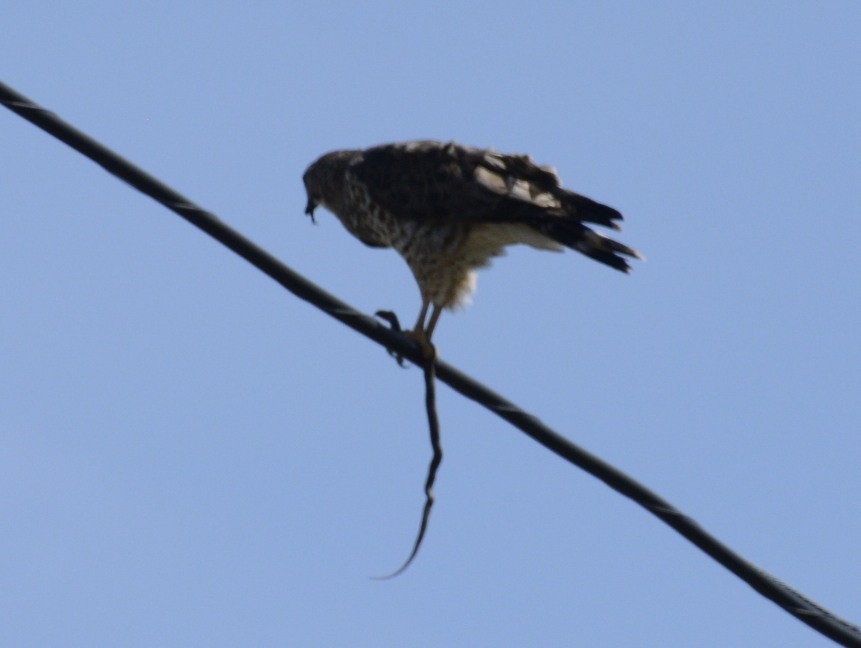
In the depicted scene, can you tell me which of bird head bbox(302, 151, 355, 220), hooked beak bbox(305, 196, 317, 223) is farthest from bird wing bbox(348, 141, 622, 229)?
hooked beak bbox(305, 196, 317, 223)

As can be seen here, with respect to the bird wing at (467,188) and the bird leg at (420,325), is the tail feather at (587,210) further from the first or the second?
the bird leg at (420,325)

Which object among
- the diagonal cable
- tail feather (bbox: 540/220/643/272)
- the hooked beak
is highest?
tail feather (bbox: 540/220/643/272)

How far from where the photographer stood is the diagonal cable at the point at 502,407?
3914 mm

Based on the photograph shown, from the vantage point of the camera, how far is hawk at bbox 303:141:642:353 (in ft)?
20.3

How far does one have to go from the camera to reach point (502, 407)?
169 inches

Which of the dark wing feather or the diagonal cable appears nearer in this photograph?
the diagonal cable

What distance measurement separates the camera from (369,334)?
14.8 ft

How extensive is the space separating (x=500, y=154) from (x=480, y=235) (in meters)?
0.39

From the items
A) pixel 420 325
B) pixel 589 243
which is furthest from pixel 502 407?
pixel 420 325

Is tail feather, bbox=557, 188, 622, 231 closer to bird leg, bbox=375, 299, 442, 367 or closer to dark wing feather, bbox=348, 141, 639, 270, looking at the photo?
dark wing feather, bbox=348, 141, 639, 270

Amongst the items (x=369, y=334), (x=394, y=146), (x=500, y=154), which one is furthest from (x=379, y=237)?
(x=369, y=334)

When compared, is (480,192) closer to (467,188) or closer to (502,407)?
(467,188)

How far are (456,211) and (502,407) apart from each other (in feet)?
8.63

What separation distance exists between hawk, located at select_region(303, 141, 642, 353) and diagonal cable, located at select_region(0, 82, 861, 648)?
1.78m
